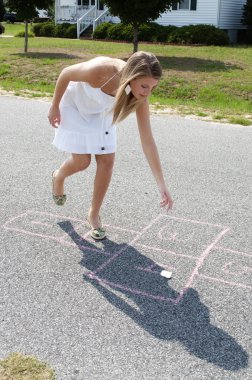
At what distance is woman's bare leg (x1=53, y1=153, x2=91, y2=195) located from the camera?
13.0 feet

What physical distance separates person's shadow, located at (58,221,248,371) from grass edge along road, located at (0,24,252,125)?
553 cm

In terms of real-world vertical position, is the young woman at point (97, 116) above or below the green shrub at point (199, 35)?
below

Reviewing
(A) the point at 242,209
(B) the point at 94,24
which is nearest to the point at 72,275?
(A) the point at 242,209

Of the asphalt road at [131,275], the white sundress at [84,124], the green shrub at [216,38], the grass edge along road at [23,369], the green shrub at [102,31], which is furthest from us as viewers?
the green shrub at [102,31]

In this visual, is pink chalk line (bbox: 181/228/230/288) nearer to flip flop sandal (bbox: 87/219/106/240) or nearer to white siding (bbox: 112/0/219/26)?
flip flop sandal (bbox: 87/219/106/240)

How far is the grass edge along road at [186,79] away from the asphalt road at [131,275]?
13.2 ft

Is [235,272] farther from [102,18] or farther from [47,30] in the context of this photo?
[47,30]

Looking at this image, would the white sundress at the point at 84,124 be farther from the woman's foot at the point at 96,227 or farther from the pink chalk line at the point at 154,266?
the pink chalk line at the point at 154,266

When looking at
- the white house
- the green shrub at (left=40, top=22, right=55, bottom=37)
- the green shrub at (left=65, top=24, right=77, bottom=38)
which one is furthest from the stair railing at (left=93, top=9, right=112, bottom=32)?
the green shrub at (left=40, top=22, right=55, bottom=37)

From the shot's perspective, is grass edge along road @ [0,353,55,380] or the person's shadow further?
the person's shadow

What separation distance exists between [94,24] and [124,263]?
28561 millimetres

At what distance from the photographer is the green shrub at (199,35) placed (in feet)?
77.4

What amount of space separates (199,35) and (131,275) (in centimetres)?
2211

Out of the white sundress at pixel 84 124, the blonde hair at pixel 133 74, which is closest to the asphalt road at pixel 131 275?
the white sundress at pixel 84 124
